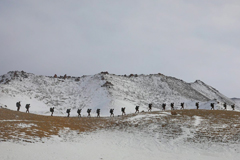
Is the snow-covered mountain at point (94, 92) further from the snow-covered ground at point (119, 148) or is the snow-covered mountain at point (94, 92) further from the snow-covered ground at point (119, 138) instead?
the snow-covered ground at point (119, 148)

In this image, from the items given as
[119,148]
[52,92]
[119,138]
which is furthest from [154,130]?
[52,92]

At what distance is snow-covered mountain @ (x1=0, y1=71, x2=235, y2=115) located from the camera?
2186 inches

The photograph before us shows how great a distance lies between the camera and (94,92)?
6738 centimetres

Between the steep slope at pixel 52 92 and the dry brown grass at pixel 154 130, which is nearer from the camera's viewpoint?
the dry brown grass at pixel 154 130

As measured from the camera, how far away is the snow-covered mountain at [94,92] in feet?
182

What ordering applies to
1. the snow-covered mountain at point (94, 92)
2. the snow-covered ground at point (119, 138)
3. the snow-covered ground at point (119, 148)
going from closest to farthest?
1. the snow-covered ground at point (119, 148)
2. the snow-covered ground at point (119, 138)
3. the snow-covered mountain at point (94, 92)

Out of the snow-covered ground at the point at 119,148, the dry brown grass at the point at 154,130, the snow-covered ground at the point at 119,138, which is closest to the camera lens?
the snow-covered ground at the point at 119,148

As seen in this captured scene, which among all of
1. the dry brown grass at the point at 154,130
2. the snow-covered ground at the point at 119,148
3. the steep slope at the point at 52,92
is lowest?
the snow-covered ground at the point at 119,148

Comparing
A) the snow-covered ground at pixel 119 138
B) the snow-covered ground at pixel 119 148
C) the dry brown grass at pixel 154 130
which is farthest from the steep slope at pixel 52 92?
the snow-covered ground at pixel 119 148

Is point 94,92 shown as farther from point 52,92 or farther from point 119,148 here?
point 119,148

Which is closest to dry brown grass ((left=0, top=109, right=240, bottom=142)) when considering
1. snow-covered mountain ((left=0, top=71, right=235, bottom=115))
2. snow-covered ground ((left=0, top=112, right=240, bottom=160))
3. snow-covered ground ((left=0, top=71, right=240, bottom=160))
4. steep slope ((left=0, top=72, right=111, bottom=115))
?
snow-covered ground ((left=0, top=71, right=240, bottom=160))

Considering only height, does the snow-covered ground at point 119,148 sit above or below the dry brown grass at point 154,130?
below

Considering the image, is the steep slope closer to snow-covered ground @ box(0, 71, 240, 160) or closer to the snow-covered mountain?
the snow-covered mountain

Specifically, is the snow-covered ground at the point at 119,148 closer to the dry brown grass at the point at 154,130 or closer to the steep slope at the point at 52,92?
the dry brown grass at the point at 154,130
